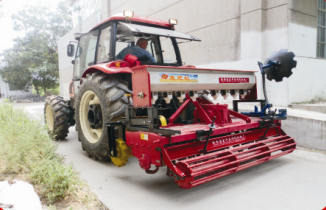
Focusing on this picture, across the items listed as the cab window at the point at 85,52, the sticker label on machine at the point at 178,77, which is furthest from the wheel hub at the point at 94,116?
the sticker label on machine at the point at 178,77

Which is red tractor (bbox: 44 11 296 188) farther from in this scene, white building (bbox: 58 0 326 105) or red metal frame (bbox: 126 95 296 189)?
white building (bbox: 58 0 326 105)

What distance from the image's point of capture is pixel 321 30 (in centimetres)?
699

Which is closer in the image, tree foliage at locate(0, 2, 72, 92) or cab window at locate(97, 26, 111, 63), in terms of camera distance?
cab window at locate(97, 26, 111, 63)

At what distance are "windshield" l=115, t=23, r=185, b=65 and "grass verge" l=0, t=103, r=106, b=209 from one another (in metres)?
1.84

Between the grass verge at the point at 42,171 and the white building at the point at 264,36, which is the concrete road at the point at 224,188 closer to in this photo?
the grass verge at the point at 42,171

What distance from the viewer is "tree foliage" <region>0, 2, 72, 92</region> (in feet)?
82.5

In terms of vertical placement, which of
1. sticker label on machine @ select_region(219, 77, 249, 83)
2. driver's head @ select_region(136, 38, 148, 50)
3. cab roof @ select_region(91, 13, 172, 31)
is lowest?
sticker label on machine @ select_region(219, 77, 249, 83)

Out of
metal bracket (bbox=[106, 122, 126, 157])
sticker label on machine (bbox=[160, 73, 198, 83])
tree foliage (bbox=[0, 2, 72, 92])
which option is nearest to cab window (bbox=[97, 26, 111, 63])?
metal bracket (bbox=[106, 122, 126, 157])

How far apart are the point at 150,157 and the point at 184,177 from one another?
504 millimetres

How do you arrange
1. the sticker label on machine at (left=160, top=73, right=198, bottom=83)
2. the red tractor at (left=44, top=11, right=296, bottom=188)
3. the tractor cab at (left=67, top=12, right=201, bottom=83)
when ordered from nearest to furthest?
the red tractor at (left=44, top=11, right=296, bottom=188)
the sticker label on machine at (left=160, top=73, right=198, bottom=83)
the tractor cab at (left=67, top=12, right=201, bottom=83)

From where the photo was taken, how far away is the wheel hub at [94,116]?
386 cm

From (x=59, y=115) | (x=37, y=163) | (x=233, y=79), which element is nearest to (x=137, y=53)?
(x=233, y=79)

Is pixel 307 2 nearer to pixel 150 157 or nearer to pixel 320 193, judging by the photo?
pixel 320 193

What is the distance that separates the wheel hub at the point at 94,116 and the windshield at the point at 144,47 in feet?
2.98
